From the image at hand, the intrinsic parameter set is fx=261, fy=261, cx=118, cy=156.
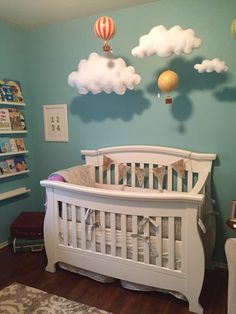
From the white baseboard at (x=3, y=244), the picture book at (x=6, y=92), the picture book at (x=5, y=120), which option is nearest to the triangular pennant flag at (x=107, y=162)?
the picture book at (x=5, y=120)

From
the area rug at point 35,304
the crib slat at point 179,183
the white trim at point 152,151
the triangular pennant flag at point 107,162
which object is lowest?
the area rug at point 35,304

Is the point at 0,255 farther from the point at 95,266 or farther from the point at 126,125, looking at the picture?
the point at 126,125

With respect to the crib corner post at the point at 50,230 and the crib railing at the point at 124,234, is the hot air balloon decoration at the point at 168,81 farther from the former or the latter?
the crib corner post at the point at 50,230

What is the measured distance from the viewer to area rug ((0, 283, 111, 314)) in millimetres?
1774

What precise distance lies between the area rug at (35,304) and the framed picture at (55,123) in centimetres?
156

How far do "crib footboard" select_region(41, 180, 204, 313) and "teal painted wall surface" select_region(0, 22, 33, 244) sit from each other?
849mm

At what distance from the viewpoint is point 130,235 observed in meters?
1.89

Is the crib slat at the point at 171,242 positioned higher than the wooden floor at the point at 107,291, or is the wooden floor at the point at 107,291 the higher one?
the crib slat at the point at 171,242

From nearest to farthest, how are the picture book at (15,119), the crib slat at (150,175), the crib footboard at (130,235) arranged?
the crib footboard at (130,235) → the crib slat at (150,175) → the picture book at (15,119)

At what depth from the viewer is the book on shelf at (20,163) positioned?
9.34 feet

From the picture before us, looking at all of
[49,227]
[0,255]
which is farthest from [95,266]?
[0,255]

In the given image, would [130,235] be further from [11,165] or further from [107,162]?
[11,165]

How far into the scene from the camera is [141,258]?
1.89 m

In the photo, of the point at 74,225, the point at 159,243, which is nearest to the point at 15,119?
the point at 74,225
